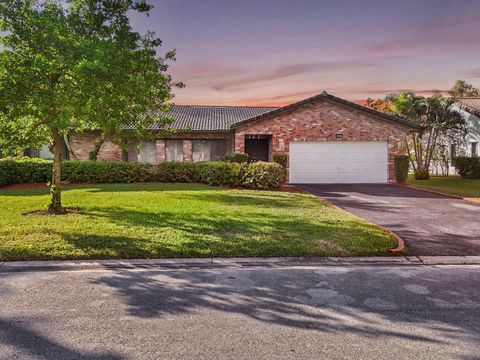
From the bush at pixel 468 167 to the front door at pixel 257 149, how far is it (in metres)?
14.2

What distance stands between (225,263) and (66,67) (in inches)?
242

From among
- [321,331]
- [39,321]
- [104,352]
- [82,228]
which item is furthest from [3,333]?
[82,228]

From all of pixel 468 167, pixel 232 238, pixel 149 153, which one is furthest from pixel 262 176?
pixel 468 167

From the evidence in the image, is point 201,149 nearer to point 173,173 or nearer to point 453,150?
point 173,173

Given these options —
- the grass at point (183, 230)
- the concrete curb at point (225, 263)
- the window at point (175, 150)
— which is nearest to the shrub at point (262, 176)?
the grass at point (183, 230)

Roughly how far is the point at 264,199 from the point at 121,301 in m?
9.54

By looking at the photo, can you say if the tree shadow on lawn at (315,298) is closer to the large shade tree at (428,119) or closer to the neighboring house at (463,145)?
the large shade tree at (428,119)

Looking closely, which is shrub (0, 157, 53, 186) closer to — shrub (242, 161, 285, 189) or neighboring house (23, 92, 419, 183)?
shrub (242, 161, 285, 189)

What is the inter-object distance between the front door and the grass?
1091 centimetres

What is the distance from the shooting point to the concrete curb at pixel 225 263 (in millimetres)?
6305

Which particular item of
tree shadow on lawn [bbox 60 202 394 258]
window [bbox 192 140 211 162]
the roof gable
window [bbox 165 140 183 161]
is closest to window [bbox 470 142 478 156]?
the roof gable

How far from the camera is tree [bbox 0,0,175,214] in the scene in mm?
8344

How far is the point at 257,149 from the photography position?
24.5 metres

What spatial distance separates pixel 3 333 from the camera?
13.0ft
